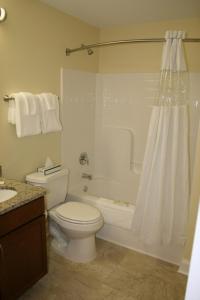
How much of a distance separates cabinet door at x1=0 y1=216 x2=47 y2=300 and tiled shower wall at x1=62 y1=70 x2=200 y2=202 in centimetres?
116

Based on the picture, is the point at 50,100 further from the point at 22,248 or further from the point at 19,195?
the point at 22,248

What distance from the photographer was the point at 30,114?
6.85 feet

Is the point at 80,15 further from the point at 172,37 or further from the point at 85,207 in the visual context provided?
the point at 85,207

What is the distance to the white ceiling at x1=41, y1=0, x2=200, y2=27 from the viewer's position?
218 centimetres

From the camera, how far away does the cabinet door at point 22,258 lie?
1519 mm

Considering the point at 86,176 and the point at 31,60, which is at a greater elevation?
the point at 31,60

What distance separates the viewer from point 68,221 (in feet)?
7.04

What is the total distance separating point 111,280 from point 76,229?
1.68 feet

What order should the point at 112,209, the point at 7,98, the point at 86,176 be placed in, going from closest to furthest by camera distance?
1. the point at 7,98
2. the point at 112,209
3. the point at 86,176

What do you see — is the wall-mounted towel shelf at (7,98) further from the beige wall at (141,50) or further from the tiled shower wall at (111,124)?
the beige wall at (141,50)

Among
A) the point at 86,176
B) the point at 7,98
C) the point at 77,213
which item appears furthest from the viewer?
the point at 86,176

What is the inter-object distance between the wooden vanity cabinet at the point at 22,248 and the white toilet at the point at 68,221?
1.26 feet

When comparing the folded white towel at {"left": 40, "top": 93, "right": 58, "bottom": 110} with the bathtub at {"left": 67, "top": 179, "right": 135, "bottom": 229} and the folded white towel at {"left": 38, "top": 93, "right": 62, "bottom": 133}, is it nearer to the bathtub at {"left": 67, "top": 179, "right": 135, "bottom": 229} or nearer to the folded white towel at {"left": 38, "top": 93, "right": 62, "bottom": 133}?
the folded white towel at {"left": 38, "top": 93, "right": 62, "bottom": 133}

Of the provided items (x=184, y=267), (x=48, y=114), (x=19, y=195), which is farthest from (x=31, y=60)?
(x=184, y=267)
